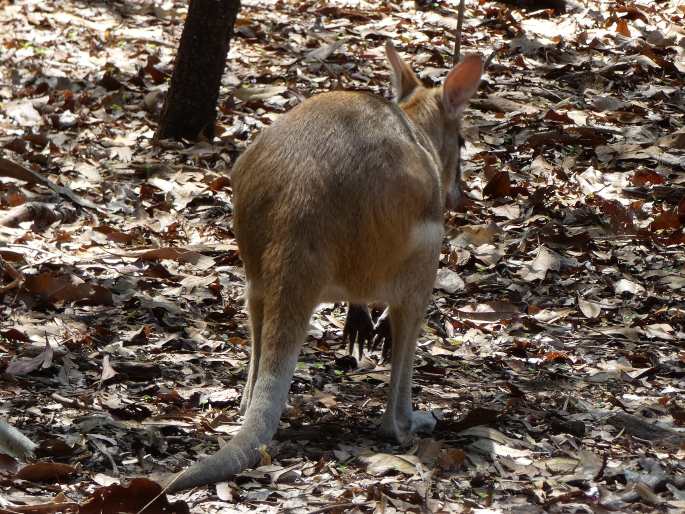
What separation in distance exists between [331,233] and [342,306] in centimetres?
181

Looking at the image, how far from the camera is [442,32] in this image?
28.8ft

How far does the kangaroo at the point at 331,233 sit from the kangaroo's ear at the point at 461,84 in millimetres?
599

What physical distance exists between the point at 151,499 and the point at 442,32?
635 cm

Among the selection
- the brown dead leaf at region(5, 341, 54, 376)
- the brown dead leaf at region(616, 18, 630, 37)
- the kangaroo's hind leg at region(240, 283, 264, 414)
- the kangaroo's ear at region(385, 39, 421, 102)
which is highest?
the brown dead leaf at region(616, 18, 630, 37)

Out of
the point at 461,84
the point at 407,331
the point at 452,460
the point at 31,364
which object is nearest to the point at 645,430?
the point at 452,460

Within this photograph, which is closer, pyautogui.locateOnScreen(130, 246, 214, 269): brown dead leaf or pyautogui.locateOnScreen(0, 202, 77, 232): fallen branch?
pyautogui.locateOnScreen(130, 246, 214, 269): brown dead leaf

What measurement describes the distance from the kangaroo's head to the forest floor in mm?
841

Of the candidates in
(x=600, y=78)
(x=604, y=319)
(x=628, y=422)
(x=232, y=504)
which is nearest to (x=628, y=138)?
(x=600, y=78)

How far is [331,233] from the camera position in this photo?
147 inches

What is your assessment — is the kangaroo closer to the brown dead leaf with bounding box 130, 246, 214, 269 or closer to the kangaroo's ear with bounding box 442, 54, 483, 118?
the kangaroo's ear with bounding box 442, 54, 483, 118

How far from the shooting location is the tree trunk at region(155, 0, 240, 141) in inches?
274

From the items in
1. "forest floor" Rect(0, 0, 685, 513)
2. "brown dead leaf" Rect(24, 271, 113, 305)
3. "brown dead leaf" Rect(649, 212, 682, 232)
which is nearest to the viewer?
"forest floor" Rect(0, 0, 685, 513)

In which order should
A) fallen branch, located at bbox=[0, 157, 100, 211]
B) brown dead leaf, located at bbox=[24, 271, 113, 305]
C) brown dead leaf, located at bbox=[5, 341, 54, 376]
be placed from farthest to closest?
fallen branch, located at bbox=[0, 157, 100, 211], brown dead leaf, located at bbox=[24, 271, 113, 305], brown dead leaf, located at bbox=[5, 341, 54, 376]

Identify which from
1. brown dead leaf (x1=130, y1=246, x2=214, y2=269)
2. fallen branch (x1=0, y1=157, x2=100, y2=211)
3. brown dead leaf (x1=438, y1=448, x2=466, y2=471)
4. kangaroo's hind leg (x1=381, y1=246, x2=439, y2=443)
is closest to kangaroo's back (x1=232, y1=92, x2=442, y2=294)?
kangaroo's hind leg (x1=381, y1=246, x2=439, y2=443)
